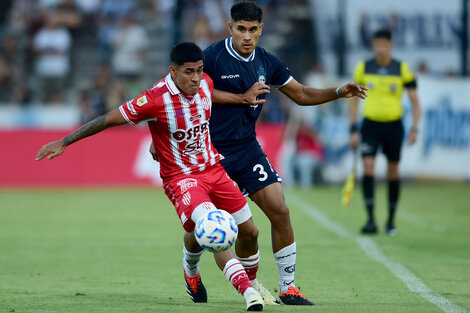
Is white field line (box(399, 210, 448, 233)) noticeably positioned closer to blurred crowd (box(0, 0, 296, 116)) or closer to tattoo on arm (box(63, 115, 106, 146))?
tattoo on arm (box(63, 115, 106, 146))

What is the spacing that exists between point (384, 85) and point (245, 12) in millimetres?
5159

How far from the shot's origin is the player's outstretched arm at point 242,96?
23.1ft

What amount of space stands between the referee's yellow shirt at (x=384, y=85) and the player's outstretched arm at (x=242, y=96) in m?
5.01

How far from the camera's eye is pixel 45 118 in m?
20.4

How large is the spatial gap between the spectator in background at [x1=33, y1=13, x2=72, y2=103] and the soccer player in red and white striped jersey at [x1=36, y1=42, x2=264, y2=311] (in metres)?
15.9

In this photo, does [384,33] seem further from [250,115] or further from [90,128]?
[90,128]

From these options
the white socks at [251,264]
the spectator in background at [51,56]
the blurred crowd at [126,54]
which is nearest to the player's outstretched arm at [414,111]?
the white socks at [251,264]

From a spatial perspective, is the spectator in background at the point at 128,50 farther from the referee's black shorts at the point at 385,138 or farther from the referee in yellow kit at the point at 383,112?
the referee's black shorts at the point at 385,138

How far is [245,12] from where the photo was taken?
711 centimetres

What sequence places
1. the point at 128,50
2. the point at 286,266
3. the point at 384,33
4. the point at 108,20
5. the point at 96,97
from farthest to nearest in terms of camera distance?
the point at 108,20 → the point at 128,50 → the point at 96,97 → the point at 384,33 → the point at 286,266

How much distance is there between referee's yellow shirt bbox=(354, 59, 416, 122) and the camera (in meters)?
11.9

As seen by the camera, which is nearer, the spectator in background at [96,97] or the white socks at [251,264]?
the white socks at [251,264]

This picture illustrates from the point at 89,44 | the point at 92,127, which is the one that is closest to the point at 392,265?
the point at 92,127

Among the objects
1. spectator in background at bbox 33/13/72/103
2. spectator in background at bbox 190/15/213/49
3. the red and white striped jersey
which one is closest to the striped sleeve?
the red and white striped jersey
